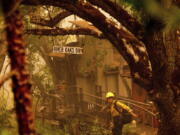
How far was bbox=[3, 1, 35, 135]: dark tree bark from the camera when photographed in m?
1.61

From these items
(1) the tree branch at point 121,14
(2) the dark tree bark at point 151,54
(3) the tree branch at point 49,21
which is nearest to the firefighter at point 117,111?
(3) the tree branch at point 49,21

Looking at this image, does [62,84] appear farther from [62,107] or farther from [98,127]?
[98,127]

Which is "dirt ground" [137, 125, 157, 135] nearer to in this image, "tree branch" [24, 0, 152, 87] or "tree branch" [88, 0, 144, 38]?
"tree branch" [24, 0, 152, 87]

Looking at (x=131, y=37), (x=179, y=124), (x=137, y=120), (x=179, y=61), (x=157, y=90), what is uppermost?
(x=131, y=37)

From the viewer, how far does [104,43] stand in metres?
17.2

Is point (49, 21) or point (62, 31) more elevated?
point (49, 21)

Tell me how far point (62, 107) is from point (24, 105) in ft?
45.9

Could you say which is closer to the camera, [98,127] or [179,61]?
[179,61]

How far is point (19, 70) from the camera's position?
162 centimetres

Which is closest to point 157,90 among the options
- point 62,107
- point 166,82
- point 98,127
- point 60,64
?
point 166,82

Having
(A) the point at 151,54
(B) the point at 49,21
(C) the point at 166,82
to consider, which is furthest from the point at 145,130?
(A) the point at 151,54

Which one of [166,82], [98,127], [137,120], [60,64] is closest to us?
[166,82]

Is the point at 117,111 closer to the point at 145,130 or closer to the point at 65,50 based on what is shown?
the point at 65,50

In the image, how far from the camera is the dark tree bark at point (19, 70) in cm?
161
